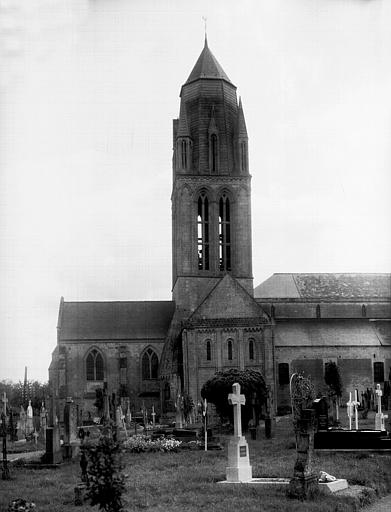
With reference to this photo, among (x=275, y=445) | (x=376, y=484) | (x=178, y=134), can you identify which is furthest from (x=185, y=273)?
(x=376, y=484)

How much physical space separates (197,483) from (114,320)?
178 ft

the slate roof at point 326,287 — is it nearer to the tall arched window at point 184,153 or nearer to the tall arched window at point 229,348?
the tall arched window at point 229,348

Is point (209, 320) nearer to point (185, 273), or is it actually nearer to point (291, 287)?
point (185, 273)

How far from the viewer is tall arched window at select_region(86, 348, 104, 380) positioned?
2729 inches

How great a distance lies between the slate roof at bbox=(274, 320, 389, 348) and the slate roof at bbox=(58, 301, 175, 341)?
12809 millimetres

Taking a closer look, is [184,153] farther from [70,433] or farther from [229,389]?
[70,433]

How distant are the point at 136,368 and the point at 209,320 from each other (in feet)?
44.5

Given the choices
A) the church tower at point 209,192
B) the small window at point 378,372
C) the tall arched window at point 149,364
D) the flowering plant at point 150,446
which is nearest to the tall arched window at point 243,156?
the church tower at point 209,192

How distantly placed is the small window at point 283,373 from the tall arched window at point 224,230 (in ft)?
38.3

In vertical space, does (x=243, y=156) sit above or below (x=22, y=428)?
above

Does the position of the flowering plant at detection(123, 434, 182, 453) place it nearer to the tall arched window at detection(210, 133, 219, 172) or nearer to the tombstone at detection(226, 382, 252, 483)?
the tombstone at detection(226, 382, 252, 483)

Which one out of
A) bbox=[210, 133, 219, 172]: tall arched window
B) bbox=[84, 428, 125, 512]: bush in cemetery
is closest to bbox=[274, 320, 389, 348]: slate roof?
bbox=[210, 133, 219, 172]: tall arched window

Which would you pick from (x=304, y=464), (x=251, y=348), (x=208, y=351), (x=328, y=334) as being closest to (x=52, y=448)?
(x=304, y=464)

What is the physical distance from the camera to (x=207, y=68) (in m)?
70.4
